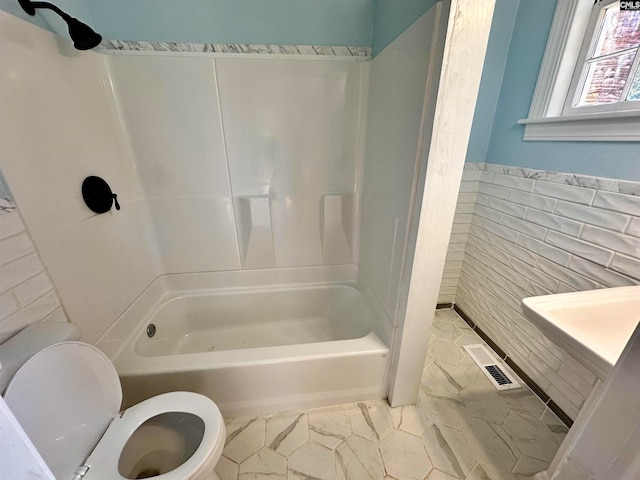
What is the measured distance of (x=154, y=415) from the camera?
3.04ft

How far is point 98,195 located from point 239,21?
116cm

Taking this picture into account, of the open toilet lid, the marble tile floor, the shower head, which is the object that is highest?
the shower head

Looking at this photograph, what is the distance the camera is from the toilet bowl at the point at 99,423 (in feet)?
2.33

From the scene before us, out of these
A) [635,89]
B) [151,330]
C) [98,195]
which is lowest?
[151,330]

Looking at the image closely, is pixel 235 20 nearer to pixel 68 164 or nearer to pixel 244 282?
pixel 68 164

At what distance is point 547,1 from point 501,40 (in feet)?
0.75

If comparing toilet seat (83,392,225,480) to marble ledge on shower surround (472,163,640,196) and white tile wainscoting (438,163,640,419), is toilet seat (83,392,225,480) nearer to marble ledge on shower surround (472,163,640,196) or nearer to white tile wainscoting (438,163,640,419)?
white tile wainscoting (438,163,640,419)

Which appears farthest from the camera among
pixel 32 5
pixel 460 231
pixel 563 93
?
pixel 460 231

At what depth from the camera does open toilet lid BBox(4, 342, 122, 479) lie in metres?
0.69

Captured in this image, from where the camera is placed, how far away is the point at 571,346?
69 cm

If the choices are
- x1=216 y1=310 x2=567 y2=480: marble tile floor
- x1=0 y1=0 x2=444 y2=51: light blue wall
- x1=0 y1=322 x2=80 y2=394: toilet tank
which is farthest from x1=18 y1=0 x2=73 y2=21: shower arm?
x1=216 y1=310 x2=567 y2=480: marble tile floor

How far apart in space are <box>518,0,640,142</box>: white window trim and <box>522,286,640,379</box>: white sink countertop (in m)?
0.65

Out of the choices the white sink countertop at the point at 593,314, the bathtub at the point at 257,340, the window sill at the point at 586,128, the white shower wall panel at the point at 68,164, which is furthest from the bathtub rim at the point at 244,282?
the window sill at the point at 586,128

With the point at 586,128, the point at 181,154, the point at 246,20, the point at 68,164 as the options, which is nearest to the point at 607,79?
the point at 586,128
